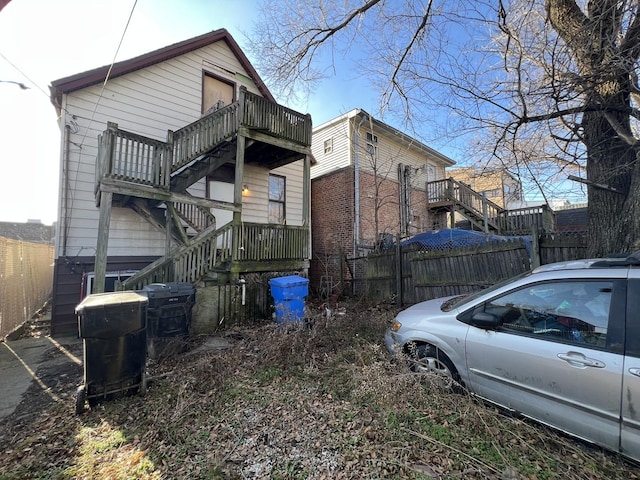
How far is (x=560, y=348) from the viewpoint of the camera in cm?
246

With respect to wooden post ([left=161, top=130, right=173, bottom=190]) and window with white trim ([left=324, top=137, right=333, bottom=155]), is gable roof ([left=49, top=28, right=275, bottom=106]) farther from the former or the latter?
window with white trim ([left=324, top=137, right=333, bottom=155])

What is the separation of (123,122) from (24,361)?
5.88m

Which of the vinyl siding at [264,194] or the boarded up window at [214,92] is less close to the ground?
A: the boarded up window at [214,92]

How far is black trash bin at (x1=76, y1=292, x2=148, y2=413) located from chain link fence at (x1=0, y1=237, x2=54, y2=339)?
4.92 m

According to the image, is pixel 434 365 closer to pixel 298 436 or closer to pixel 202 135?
pixel 298 436

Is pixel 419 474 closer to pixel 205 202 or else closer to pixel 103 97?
pixel 205 202

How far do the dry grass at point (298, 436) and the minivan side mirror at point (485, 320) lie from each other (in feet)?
2.50

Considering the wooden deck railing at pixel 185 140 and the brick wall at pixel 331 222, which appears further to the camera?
the brick wall at pixel 331 222

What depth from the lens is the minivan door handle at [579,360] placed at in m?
2.24

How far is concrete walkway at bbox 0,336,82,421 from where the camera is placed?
3888mm

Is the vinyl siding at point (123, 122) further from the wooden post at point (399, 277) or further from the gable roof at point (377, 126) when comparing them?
the wooden post at point (399, 277)

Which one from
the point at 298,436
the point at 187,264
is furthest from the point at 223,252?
the point at 298,436

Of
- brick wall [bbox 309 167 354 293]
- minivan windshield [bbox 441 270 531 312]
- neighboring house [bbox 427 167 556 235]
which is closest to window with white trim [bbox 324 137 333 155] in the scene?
brick wall [bbox 309 167 354 293]

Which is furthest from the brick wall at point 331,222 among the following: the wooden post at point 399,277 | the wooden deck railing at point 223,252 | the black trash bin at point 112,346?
the black trash bin at point 112,346
